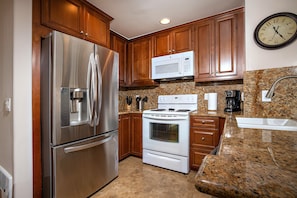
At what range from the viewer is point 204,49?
2.46 metres

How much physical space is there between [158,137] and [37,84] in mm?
1788

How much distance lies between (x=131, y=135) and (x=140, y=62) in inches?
57.1

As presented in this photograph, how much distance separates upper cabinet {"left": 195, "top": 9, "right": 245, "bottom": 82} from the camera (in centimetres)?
221

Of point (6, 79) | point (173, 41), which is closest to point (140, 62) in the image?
point (173, 41)

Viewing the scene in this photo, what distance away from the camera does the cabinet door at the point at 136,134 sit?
2.81 metres

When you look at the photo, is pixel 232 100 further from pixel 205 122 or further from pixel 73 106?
pixel 73 106

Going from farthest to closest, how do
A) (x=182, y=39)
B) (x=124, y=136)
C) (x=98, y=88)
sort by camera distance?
(x=124, y=136)
(x=182, y=39)
(x=98, y=88)

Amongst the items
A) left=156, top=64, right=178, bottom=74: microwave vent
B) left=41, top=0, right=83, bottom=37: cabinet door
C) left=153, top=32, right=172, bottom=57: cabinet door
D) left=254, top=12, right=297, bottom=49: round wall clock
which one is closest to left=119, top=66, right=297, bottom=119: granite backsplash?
left=254, top=12, right=297, bottom=49: round wall clock

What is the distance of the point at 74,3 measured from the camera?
185 cm

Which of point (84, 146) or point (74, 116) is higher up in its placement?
point (74, 116)

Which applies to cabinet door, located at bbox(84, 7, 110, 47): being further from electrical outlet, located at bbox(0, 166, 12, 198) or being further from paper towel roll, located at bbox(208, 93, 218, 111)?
paper towel roll, located at bbox(208, 93, 218, 111)

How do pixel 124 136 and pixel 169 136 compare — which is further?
pixel 124 136

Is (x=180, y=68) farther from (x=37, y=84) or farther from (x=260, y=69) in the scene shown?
(x=37, y=84)

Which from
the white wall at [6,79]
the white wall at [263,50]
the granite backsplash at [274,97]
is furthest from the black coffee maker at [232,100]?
the white wall at [6,79]
